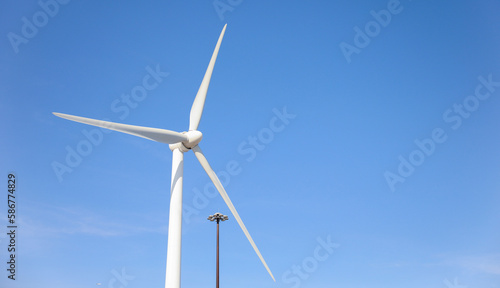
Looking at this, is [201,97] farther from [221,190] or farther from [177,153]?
[221,190]

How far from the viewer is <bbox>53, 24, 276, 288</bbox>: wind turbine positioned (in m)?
19.5

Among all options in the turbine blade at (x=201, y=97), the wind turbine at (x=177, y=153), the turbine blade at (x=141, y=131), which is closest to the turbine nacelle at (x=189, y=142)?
the wind turbine at (x=177, y=153)

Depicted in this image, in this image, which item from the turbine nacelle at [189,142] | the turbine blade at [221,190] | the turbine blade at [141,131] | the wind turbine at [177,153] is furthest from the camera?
the turbine blade at [221,190]

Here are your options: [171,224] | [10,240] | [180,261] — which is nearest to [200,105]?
[171,224]

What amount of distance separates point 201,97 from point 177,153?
4.39 meters

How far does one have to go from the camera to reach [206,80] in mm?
25484

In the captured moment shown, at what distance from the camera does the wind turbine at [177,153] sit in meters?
19.5

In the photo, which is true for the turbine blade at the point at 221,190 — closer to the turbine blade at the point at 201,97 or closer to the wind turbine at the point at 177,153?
the wind turbine at the point at 177,153

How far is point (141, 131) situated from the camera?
811 inches

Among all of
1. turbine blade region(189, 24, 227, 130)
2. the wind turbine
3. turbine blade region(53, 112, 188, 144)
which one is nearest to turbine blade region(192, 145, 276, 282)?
the wind turbine

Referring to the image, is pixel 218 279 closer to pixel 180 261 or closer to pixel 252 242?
pixel 252 242

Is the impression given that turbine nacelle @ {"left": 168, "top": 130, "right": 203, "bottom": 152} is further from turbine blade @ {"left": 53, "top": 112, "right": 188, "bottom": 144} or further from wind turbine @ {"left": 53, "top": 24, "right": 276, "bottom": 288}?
turbine blade @ {"left": 53, "top": 112, "right": 188, "bottom": 144}

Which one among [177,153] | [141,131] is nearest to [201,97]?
[177,153]

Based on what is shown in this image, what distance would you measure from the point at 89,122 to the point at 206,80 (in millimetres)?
8795
